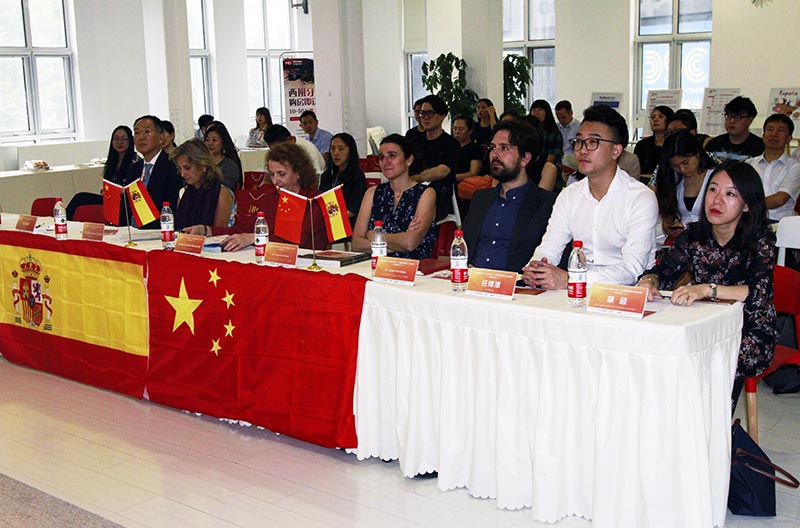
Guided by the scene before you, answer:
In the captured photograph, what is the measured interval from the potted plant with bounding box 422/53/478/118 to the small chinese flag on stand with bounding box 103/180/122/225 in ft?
20.1

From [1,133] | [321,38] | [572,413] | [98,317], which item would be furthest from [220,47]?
[572,413]

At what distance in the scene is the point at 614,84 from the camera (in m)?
13.4

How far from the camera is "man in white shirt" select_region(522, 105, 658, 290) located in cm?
349

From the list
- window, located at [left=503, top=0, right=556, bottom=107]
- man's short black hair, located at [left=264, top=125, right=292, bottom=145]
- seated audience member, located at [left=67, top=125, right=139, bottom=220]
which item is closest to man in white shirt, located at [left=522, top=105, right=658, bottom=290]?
seated audience member, located at [left=67, top=125, right=139, bottom=220]

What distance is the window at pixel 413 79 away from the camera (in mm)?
16906

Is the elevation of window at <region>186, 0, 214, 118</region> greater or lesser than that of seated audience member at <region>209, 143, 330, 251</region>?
greater

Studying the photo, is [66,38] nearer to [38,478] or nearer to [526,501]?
[38,478]

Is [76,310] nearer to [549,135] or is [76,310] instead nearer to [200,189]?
[200,189]

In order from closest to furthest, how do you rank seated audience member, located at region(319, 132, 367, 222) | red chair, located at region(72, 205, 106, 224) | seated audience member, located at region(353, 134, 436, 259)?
seated audience member, located at region(353, 134, 436, 259) → red chair, located at region(72, 205, 106, 224) → seated audience member, located at region(319, 132, 367, 222)

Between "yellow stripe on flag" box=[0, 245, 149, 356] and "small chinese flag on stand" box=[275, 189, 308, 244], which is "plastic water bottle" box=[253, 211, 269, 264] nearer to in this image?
"small chinese flag on stand" box=[275, 189, 308, 244]

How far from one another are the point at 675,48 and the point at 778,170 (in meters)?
7.88

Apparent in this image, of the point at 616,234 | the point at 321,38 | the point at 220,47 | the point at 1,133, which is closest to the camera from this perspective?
the point at 616,234

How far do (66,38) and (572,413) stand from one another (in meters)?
12.5

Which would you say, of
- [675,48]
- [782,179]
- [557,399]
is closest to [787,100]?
[675,48]
